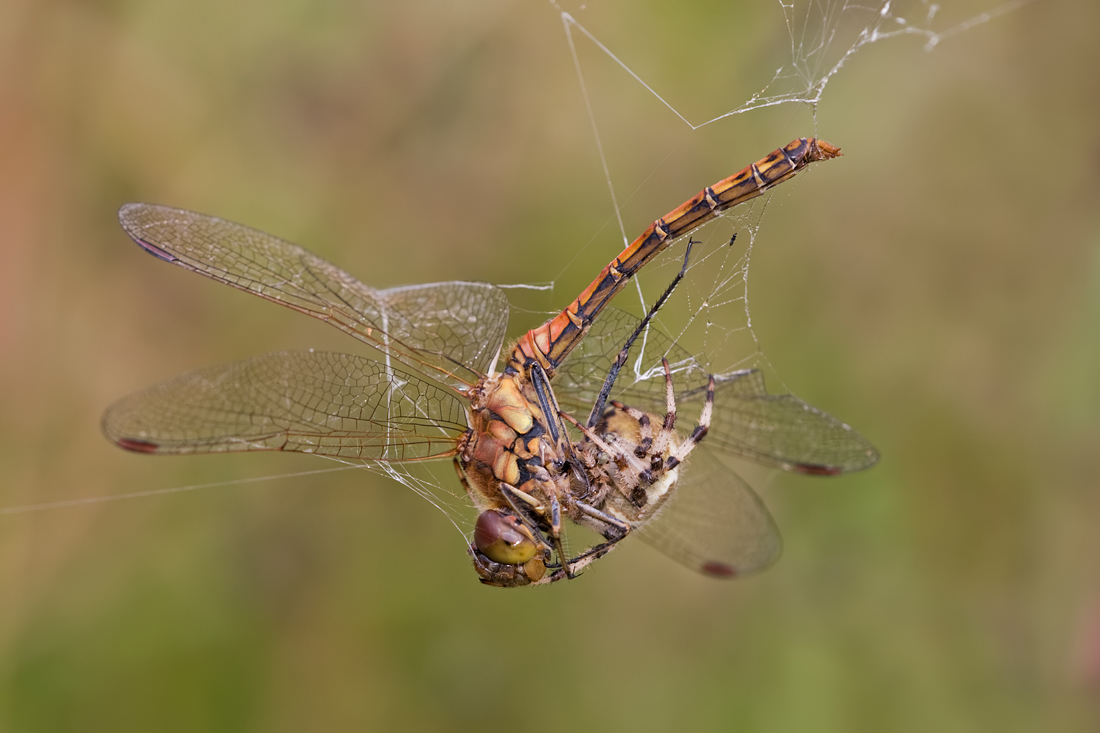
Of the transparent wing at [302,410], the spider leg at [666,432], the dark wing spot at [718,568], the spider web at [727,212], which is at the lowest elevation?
the transparent wing at [302,410]

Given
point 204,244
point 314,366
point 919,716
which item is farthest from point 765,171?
point 919,716

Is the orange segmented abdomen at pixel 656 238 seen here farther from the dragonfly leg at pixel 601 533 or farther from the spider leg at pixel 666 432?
the dragonfly leg at pixel 601 533

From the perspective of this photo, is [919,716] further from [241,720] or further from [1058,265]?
[241,720]

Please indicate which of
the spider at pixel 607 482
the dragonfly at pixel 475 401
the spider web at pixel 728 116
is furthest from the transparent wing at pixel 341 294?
the spider at pixel 607 482

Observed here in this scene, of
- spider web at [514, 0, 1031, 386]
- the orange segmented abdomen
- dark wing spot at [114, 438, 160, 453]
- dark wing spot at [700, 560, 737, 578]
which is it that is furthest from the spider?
dark wing spot at [114, 438, 160, 453]

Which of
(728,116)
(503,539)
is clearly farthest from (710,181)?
(503,539)
